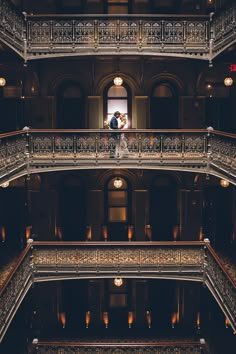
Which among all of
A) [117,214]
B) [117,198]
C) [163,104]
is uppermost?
[163,104]

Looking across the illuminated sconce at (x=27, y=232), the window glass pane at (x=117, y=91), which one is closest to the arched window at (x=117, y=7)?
the window glass pane at (x=117, y=91)

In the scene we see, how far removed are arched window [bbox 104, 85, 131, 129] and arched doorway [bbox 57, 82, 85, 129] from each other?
0.88 m

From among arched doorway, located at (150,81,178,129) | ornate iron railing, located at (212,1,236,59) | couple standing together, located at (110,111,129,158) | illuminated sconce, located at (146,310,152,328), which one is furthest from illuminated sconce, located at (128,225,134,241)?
ornate iron railing, located at (212,1,236,59)

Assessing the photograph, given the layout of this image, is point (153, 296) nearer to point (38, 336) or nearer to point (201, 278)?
point (201, 278)

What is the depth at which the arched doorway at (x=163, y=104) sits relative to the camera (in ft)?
60.4

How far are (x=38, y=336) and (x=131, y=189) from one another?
6.19 metres

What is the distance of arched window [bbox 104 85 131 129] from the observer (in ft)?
60.4

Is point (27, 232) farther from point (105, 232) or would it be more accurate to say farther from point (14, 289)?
point (14, 289)

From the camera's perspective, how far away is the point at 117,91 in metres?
18.4

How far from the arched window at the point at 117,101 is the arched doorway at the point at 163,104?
888mm

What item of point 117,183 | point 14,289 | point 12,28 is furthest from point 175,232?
point 12,28

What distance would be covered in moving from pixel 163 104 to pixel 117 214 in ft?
14.3

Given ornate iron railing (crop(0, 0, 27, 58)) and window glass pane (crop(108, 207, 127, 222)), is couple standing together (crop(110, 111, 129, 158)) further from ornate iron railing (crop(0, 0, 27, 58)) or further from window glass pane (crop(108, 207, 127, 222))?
ornate iron railing (crop(0, 0, 27, 58))

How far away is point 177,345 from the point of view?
53.9 feet
